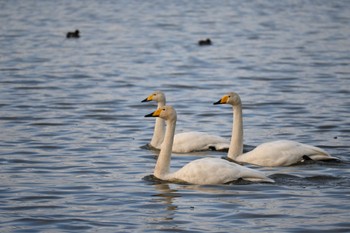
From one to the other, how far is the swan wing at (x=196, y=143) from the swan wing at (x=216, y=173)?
3034 millimetres

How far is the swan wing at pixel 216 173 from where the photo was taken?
1281cm

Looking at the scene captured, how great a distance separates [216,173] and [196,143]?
10.5ft

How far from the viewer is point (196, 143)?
52.6 feet

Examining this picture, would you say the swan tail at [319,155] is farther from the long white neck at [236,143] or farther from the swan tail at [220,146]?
the swan tail at [220,146]

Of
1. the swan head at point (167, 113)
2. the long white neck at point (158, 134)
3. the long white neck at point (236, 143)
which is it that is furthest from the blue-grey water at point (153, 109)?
the swan head at point (167, 113)

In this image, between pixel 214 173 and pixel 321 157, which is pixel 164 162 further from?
pixel 321 157

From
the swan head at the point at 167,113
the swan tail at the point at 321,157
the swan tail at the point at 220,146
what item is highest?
the swan head at the point at 167,113

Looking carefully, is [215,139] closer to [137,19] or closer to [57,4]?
[137,19]

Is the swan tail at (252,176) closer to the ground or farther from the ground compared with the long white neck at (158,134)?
farther from the ground

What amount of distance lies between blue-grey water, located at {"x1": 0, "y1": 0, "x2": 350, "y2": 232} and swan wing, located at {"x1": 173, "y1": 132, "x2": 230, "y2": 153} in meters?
0.17

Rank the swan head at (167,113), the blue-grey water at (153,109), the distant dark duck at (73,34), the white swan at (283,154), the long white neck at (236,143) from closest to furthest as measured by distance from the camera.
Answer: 1. the blue-grey water at (153,109)
2. the swan head at (167,113)
3. the white swan at (283,154)
4. the long white neck at (236,143)
5. the distant dark duck at (73,34)

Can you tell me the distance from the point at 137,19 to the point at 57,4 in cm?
881

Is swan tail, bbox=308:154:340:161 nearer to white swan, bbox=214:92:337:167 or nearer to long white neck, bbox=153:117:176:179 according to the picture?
white swan, bbox=214:92:337:167

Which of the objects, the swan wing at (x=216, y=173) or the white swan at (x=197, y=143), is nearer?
the swan wing at (x=216, y=173)
